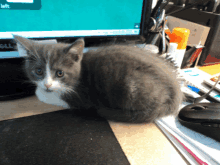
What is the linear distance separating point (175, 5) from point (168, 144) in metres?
0.99

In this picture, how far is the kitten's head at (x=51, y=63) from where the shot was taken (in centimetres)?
51

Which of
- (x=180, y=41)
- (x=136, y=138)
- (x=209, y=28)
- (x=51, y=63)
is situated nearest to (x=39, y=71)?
(x=51, y=63)

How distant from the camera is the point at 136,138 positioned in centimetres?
44

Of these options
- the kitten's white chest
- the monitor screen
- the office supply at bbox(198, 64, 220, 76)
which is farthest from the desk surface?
the office supply at bbox(198, 64, 220, 76)

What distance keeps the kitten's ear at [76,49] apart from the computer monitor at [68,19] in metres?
0.10

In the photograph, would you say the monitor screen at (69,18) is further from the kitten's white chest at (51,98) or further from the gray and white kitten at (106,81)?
the kitten's white chest at (51,98)

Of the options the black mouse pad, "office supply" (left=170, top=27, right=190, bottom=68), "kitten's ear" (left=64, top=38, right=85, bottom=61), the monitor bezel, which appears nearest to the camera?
the black mouse pad

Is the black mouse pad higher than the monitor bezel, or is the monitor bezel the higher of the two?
the monitor bezel

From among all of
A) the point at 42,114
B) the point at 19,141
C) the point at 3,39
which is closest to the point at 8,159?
the point at 19,141

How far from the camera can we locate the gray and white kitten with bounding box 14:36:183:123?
0.51 m

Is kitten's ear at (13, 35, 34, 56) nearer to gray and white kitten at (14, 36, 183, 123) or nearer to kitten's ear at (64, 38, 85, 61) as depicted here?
gray and white kitten at (14, 36, 183, 123)

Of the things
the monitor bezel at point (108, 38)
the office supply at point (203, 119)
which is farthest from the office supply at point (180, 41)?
the office supply at point (203, 119)

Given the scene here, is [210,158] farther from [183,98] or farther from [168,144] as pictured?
[183,98]

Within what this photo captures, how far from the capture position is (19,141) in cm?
41
